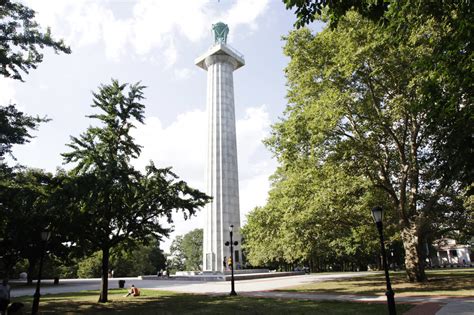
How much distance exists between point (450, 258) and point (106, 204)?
118 meters

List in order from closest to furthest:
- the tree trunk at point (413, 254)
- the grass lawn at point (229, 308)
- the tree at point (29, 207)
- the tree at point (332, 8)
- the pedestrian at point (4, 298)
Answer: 1. the tree at point (332, 8)
2. the pedestrian at point (4, 298)
3. the grass lawn at point (229, 308)
4. the tree at point (29, 207)
5. the tree trunk at point (413, 254)

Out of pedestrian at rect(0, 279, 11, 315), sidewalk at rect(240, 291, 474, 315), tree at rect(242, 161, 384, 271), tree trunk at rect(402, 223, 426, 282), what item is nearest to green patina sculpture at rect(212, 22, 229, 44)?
tree at rect(242, 161, 384, 271)

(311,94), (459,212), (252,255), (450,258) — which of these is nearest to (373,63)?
(311,94)

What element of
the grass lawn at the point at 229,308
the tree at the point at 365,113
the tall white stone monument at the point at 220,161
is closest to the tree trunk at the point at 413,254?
the tree at the point at 365,113

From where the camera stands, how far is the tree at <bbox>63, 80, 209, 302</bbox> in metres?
17.7

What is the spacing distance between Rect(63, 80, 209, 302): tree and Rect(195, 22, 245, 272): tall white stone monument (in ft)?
94.0

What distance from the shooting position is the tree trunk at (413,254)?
21337 millimetres

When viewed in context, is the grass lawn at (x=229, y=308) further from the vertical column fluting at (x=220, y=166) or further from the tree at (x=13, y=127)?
the vertical column fluting at (x=220, y=166)

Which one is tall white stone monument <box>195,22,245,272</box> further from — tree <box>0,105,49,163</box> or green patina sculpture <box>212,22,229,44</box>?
tree <box>0,105,49,163</box>

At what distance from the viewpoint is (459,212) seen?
24375 mm

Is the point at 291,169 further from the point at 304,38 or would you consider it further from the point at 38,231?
the point at 38,231

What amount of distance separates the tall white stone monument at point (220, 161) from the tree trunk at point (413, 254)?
30.7 metres

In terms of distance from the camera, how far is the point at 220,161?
176ft

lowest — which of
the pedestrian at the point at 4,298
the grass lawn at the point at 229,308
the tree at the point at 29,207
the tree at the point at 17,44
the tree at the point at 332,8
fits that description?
the grass lawn at the point at 229,308
